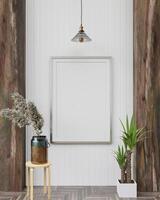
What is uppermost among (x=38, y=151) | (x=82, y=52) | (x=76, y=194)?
(x=82, y=52)

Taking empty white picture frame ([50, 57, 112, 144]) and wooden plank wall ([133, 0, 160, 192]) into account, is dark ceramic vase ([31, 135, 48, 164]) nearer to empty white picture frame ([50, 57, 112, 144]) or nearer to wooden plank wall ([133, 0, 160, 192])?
empty white picture frame ([50, 57, 112, 144])

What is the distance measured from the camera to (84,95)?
3.52 metres

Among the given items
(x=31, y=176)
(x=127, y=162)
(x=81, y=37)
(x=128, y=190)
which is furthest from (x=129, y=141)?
(x=81, y=37)

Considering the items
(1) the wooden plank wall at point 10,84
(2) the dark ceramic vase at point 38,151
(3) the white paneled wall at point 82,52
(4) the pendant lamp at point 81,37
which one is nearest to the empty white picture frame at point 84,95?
(3) the white paneled wall at point 82,52

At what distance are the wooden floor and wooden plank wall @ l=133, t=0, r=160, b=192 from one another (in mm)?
255

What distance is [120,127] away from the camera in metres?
3.54

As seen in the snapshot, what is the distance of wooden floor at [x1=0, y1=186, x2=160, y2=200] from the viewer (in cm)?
315

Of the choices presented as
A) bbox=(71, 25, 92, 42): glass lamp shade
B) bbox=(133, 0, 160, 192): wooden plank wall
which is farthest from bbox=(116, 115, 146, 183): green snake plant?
bbox=(71, 25, 92, 42): glass lamp shade

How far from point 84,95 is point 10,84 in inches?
30.5

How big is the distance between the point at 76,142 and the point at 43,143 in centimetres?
61

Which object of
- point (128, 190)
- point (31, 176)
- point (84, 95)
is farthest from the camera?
point (84, 95)

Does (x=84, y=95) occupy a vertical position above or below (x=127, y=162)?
above

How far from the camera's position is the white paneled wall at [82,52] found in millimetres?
3531

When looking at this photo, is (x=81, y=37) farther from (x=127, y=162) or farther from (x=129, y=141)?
(x=127, y=162)
